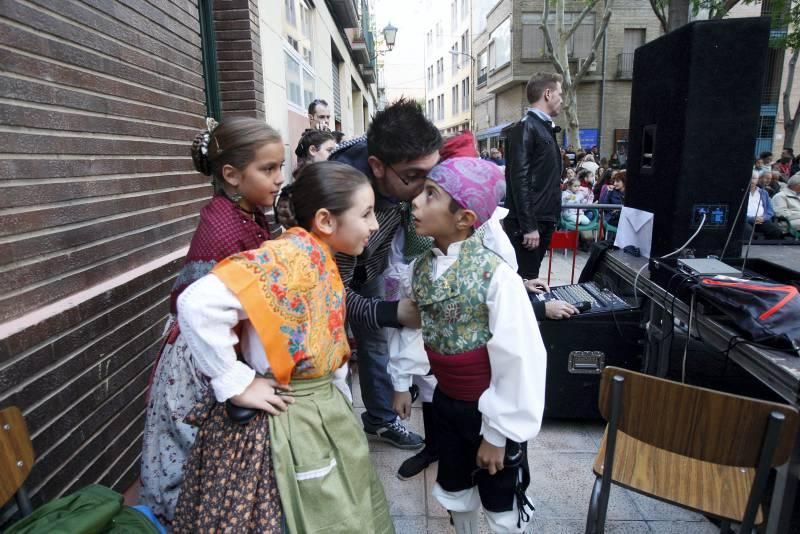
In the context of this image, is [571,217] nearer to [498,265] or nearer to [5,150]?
[498,265]

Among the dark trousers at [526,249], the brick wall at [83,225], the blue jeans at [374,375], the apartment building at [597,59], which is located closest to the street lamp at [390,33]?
the apartment building at [597,59]

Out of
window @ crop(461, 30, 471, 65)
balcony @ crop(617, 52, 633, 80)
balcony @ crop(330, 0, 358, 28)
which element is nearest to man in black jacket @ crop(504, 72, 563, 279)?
balcony @ crop(330, 0, 358, 28)

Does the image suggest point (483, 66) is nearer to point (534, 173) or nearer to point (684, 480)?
point (534, 173)

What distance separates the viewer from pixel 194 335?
47.8 inches

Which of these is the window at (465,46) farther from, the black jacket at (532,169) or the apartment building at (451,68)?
the black jacket at (532,169)

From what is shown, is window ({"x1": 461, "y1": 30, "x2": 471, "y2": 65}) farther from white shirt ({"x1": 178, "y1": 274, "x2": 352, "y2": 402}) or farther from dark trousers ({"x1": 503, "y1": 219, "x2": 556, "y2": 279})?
white shirt ({"x1": 178, "y1": 274, "x2": 352, "y2": 402})

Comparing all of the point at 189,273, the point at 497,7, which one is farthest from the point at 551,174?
the point at 497,7

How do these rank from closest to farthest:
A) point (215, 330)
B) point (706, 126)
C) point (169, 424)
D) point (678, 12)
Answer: point (215, 330)
point (169, 424)
point (706, 126)
point (678, 12)

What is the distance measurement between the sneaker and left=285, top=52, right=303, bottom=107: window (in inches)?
169

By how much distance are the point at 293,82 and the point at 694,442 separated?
601 cm

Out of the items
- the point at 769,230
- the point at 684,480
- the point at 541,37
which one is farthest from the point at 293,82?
the point at 541,37

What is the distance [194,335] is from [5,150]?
1.01m

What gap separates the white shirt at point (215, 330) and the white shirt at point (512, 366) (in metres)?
0.68

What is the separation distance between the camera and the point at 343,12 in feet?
34.1
